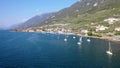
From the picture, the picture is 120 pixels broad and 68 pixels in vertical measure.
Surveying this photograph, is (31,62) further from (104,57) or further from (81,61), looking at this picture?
(104,57)

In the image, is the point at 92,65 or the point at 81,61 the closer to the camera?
the point at 92,65

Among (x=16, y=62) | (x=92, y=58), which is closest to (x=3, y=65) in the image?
(x=16, y=62)

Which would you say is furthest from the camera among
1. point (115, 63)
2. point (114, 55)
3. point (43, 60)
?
point (114, 55)

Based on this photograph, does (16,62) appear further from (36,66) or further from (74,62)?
(74,62)

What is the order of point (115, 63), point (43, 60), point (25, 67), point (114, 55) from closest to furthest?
1. point (25, 67)
2. point (115, 63)
3. point (43, 60)
4. point (114, 55)

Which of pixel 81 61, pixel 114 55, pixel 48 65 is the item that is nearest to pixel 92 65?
pixel 81 61

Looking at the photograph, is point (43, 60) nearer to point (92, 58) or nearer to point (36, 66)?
point (36, 66)

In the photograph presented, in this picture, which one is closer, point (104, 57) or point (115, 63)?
point (115, 63)

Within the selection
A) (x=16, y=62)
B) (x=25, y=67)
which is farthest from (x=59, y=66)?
(x=16, y=62)
